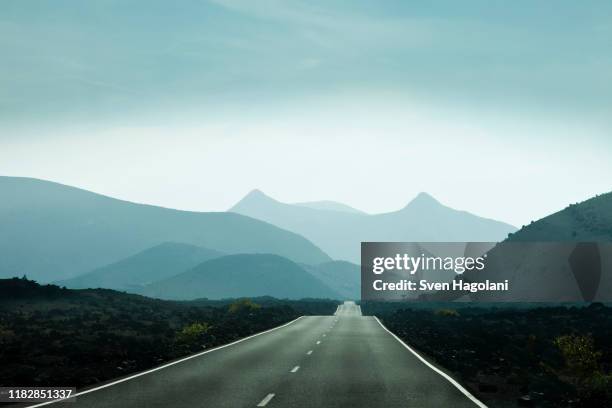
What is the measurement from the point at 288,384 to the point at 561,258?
98113mm

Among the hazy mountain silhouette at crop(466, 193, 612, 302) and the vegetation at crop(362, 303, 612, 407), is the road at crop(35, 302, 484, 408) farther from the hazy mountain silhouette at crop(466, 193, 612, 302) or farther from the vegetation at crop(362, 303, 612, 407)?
the hazy mountain silhouette at crop(466, 193, 612, 302)

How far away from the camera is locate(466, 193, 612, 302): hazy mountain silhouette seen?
101 m

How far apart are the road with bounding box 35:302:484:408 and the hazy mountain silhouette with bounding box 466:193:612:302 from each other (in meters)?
79.1

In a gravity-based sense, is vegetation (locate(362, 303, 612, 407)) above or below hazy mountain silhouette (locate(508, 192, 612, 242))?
below

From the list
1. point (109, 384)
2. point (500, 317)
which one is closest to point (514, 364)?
point (109, 384)

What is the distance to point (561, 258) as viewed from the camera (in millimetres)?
107312

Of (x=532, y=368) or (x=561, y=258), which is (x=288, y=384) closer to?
(x=532, y=368)

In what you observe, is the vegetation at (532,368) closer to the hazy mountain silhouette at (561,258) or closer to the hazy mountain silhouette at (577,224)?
the hazy mountain silhouette at (561,258)

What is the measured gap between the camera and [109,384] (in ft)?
55.8

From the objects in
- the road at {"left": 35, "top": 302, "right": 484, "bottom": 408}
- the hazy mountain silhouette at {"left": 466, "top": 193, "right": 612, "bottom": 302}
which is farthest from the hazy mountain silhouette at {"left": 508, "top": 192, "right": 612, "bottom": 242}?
the road at {"left": 35, "top": 302, "right": 484, "bottom": 408}

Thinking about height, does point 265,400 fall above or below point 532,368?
above

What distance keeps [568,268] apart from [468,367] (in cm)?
8886

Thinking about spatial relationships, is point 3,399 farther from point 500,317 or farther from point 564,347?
point 500,317

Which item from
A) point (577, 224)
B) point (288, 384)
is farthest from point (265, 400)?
point (577, 224)
